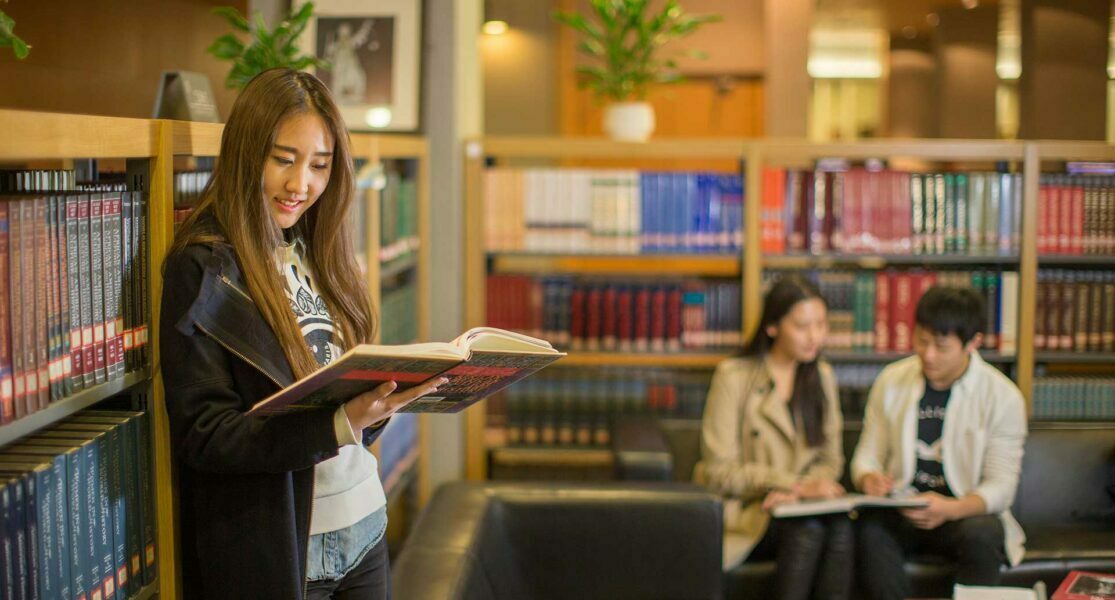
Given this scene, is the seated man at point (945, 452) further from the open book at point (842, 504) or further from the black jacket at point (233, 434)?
the black jacket at point (233, 434)

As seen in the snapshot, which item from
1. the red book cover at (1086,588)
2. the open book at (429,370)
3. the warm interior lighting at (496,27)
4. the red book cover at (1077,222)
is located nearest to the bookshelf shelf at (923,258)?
the red book cover at (1077,222)

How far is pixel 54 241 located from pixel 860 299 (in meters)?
3.12

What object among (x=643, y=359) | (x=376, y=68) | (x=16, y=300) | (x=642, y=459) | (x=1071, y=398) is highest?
(x=376, y=68)

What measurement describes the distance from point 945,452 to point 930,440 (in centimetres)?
6

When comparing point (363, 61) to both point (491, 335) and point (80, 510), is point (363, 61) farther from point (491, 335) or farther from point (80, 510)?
point (80, 510)

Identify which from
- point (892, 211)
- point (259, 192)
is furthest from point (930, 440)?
point (259, 192)

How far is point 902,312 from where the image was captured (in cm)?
402

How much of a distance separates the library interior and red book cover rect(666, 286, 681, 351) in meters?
0.01

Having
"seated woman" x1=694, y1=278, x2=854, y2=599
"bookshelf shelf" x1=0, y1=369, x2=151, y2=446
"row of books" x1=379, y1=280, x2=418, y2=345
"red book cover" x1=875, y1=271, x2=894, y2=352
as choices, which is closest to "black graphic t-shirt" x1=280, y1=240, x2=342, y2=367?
"bookshelf shelf" x1=0, y1=369, x2=151, y2=446

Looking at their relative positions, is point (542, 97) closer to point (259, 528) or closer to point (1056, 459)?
point (1056, 459)

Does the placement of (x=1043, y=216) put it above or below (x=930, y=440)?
above

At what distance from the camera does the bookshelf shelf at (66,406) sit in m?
1.31

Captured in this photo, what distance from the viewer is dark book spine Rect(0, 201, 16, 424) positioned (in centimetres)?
129

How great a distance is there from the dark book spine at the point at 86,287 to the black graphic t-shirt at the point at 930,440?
256cm
